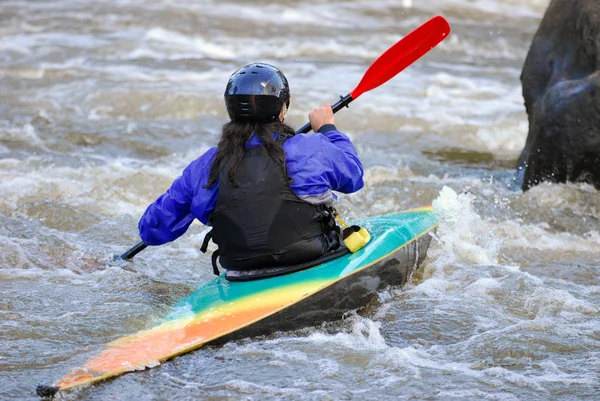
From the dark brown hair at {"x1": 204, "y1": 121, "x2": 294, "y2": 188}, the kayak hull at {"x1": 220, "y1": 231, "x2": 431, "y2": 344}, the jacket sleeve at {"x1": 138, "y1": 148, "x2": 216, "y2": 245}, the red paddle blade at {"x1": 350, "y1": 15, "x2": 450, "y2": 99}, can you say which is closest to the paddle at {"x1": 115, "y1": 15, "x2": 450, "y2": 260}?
the red paddle blade at {"x1": 350, "y1": 15, "x2": 450, "y2": 99}

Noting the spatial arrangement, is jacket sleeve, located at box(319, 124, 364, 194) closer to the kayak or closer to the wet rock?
the kayak

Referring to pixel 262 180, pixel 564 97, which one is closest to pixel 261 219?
pixel 262 180

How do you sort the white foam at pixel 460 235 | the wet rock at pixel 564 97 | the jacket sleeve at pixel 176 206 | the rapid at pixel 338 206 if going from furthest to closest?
the wet rock at pixel 564 97, the white foam at pixel 460 235, the jacket sleeve at pixel 176 206, the rapid at pixel 338 206

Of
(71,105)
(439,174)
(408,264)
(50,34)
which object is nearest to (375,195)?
(439,174)

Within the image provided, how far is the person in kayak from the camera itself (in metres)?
3.72

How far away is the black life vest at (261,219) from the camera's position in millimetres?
3717

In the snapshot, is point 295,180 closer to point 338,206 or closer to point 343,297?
point 343,297

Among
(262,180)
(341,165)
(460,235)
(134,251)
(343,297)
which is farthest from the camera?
(460,235)

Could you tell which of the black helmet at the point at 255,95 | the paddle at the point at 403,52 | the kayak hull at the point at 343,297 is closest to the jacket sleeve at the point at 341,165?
the black helmet at the point at 255,95

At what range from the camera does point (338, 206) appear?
625 cm

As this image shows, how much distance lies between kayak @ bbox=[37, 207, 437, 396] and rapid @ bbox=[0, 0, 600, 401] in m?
0.06

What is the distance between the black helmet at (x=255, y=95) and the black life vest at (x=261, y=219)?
0.16 meters

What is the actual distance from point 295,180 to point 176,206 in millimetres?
580

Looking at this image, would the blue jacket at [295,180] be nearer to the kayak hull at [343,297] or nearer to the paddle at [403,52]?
the kayak hull at [343,297]
